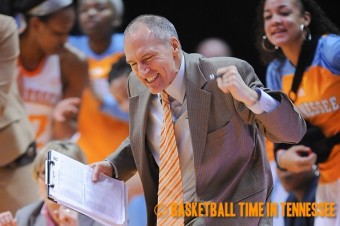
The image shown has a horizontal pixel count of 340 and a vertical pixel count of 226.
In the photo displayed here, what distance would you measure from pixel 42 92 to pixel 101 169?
234 centimetres

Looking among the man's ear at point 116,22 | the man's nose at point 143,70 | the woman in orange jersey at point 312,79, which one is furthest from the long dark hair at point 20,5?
the man's nose at point 143,70

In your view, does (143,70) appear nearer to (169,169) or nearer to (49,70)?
(169,169)

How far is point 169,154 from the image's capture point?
272 cm

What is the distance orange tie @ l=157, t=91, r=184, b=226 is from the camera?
2713mm

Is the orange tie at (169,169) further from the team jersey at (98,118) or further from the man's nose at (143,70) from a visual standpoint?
the team jersey at (98,118)

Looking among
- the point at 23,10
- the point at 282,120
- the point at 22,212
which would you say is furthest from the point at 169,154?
the point at 23,10

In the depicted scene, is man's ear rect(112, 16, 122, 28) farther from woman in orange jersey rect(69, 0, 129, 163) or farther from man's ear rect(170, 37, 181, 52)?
man's ear rect(170, 37, 181, 52)

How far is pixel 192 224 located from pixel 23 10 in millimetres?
2541

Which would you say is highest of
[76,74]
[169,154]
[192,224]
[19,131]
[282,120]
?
[282,120]

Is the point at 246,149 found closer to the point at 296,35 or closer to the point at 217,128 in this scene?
the point at 217,128

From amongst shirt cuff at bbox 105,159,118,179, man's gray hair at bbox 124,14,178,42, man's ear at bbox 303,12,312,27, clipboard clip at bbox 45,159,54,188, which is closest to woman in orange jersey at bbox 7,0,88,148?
man's ear at bbox 303,12,312,27

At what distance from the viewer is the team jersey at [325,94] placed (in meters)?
3.71

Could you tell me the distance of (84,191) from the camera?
106 inches

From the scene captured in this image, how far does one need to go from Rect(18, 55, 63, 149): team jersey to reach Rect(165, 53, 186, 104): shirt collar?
2.46m
